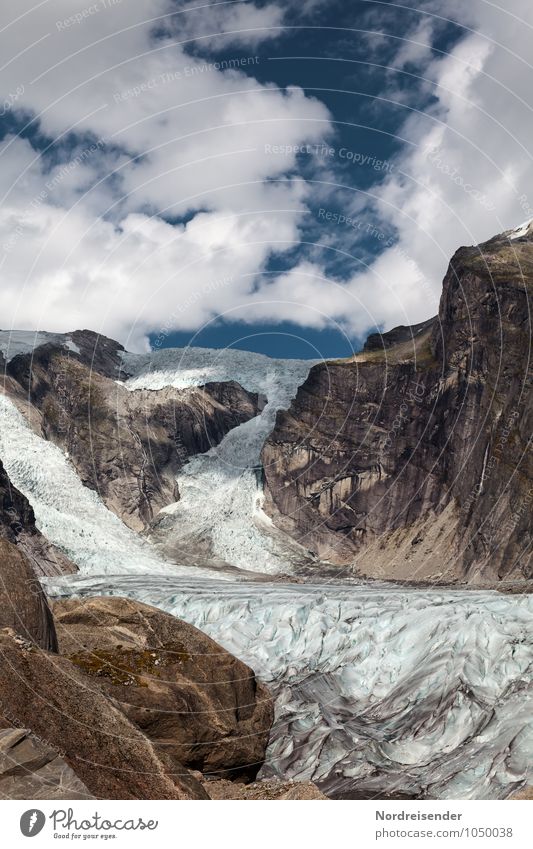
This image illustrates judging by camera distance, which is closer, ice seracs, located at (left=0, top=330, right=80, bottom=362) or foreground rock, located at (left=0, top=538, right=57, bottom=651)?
foreground rock, located at (left=0, top=538, right=57, bottom=651)

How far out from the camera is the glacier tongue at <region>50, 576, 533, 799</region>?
2225 cm

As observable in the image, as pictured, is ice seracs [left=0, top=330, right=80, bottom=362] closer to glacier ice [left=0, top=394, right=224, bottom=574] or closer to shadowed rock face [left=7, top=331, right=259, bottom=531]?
shadowed rock face [left=7, top=331, right=259, bottom=531]

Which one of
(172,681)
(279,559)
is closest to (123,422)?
(279,559)

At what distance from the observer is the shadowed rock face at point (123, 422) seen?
118m

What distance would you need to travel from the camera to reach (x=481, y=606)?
37.3 m

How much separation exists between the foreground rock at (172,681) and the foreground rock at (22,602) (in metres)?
1.44

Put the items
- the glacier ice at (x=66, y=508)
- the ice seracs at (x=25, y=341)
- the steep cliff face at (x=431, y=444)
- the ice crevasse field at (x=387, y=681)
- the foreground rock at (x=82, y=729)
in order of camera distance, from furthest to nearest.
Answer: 1. the ice seracs at (x=25, y=341)
2. the glacier ice at (x=66, y=508)
3. the steep cliff face at (x=431, y=444)
4. the ice crevasse field at (x=387, y=681)
5. the foreground rock at (x=82, y=729)

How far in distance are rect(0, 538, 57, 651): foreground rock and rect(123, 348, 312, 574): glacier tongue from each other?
82.1m

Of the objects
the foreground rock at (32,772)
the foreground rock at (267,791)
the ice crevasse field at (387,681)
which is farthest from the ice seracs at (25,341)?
the foreground rock at (32,772)

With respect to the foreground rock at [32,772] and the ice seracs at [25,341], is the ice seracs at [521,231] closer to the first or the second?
the ice seracs at [25,341]

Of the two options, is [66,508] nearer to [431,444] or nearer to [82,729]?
[431,444]

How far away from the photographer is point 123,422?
126312 millimetres

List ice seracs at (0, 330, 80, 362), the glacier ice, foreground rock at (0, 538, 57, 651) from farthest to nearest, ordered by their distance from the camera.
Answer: ice seracs at (0, 330, 80, 362)
the glacier ice
foreground rock at (0, 538, 57, 651)

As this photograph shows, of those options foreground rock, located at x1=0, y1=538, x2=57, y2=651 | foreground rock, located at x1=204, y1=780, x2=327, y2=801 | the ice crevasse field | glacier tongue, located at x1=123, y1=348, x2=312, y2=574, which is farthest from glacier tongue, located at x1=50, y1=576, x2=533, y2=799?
glacier tongue, located at x1=123, y1=348, x2=312, y2=574
